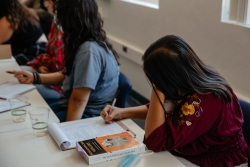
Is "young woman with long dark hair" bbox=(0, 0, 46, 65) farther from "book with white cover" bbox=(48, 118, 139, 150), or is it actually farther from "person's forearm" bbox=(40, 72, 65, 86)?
"book with white cover" bbox=(48, 118, 139, 150)

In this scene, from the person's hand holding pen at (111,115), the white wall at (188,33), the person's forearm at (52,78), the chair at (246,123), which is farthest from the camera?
the person's forearm at (52,78)

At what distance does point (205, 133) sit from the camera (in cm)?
154

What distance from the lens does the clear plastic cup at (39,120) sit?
1.66 meters

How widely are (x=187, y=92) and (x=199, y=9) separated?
128 cm

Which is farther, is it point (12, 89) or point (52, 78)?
point (52, 78)

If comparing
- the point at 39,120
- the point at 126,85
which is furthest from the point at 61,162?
the point at 126,85

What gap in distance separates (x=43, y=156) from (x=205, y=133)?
664 millimetres

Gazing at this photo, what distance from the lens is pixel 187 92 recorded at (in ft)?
4.90

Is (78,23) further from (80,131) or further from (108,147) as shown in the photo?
(108,147)

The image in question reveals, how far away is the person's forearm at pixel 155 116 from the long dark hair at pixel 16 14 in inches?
79.3

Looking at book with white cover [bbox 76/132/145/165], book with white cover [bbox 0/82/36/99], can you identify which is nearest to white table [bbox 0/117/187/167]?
book with white cover [bbox 76/132/145/165]

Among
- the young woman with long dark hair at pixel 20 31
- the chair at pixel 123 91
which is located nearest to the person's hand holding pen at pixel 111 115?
the chair at pixel 123 91

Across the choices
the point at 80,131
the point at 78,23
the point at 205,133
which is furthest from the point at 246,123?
the point at 78,23

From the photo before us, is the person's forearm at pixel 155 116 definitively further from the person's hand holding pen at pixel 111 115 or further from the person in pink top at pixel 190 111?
the person's hand holding pen at pixel 111 115
